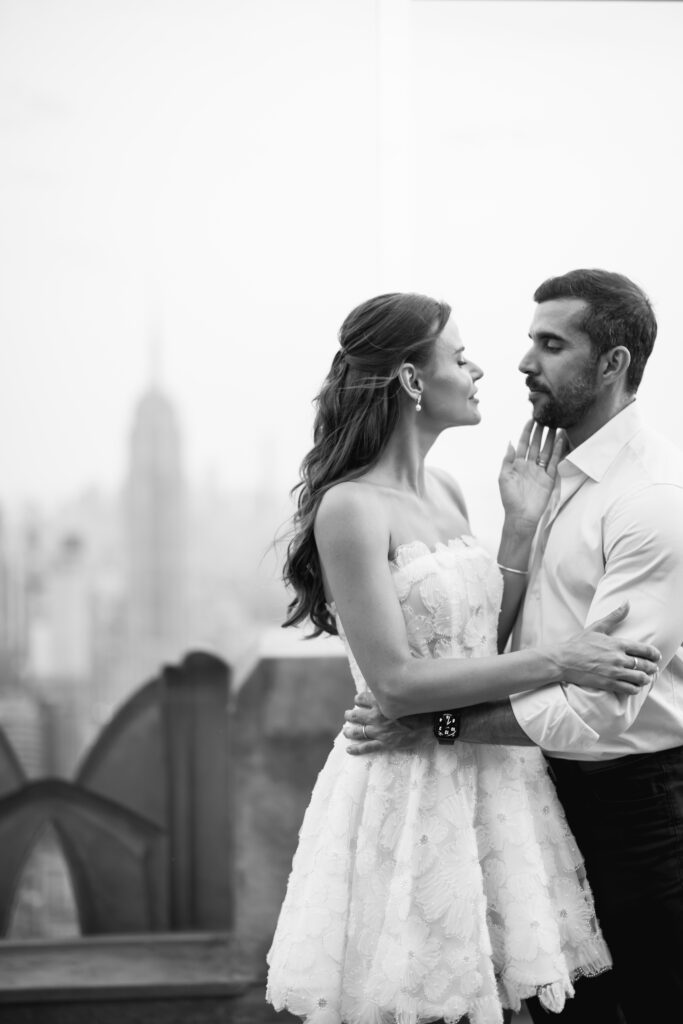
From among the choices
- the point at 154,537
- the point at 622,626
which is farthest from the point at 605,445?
A: the point at 154,537

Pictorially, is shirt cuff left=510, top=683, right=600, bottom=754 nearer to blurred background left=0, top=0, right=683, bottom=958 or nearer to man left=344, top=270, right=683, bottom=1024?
man left=344, top=270, right=683, bottom=1024

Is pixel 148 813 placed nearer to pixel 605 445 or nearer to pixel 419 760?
pixel 419 760

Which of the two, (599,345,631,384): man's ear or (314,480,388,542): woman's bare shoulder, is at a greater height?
(599,345,631,384): man's ear

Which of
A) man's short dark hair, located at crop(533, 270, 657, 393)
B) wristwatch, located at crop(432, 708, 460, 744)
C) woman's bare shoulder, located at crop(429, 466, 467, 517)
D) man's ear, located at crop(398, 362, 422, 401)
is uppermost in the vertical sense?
man's short dark hair, located at crop(533, 270, 657, 393)

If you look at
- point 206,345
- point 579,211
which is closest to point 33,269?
point 206,345

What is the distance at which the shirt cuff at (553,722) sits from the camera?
154 centimetres

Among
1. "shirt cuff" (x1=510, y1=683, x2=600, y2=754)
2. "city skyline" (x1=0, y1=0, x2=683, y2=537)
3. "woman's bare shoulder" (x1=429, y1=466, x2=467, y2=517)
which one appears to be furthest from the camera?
"city skyline" (x1=0, y1=0, x2=683, y2=537)

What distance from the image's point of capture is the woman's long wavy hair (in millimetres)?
1736

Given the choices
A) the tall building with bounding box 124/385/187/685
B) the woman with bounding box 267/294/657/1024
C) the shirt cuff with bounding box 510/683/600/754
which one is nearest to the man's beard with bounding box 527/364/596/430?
the woman with bounding box 267/294/657/1024

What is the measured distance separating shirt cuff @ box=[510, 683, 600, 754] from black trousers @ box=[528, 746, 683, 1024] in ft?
0.39

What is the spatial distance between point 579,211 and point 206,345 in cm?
3184

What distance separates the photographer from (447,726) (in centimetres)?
163

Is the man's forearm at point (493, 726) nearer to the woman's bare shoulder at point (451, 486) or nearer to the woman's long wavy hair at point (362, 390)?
the woman's long wavy hair at point (362, 390)

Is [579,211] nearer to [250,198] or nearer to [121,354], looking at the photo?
[250,198]
